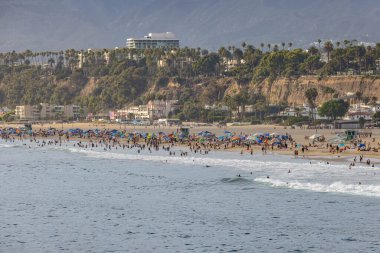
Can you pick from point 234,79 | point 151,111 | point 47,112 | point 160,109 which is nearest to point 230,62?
point 234,79

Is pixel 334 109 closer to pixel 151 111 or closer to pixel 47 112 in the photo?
pixel 151 111

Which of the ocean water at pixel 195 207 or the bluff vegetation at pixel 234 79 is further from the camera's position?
the bluff vegetation at pixel 234 79

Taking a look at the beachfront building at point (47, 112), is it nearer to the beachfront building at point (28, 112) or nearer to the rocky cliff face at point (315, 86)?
the beachfront building at point (28, 112)

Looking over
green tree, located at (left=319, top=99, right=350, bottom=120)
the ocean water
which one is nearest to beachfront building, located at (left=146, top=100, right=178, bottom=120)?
green tree, located at (left=319, top=99, right=350, bottom=120)

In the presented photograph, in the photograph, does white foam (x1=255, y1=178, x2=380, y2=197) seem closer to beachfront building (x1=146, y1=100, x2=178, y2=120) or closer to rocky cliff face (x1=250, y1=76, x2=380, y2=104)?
rocky cliff face (x1=250, y1=76, x2=380, y2=104)

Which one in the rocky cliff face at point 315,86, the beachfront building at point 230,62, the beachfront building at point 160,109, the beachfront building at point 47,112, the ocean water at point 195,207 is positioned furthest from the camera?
the beachfront building at point 230,62

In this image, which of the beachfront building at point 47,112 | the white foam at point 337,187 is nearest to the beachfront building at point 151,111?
the beachfront building at point 47,112
